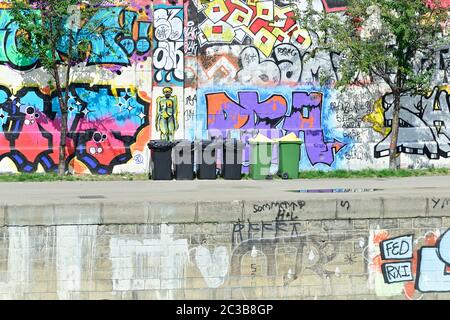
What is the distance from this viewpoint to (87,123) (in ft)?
85.1

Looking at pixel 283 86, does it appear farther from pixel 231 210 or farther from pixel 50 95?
pixel 231 210

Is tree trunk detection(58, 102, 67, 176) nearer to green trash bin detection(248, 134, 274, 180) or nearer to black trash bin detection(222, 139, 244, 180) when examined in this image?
black trash bin detection(222, 139, 244, 180)

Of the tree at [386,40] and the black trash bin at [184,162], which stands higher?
the tree at [386,40]

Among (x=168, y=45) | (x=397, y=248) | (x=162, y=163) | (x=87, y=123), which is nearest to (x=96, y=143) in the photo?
(x=87, y=123)

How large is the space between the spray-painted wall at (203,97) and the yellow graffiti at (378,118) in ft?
0.09

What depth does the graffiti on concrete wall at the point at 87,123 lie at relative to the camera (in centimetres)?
2569

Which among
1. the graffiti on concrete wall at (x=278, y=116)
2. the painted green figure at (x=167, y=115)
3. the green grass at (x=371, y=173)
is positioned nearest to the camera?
the green grass at (x=371, y=173)

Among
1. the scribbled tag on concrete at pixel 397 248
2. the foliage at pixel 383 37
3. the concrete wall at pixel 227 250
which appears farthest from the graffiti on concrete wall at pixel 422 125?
the scribbled tag on concrete at pixel 397 248

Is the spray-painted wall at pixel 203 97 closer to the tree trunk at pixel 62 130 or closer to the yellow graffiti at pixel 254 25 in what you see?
the yellow graffiti at pixel 254 25

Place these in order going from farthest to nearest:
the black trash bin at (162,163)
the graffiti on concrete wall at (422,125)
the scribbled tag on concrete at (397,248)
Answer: the graffiti on concrete wall at (422,125) → the black trash bin at (162,163) → the scribbled tag on concrete at (397,248)

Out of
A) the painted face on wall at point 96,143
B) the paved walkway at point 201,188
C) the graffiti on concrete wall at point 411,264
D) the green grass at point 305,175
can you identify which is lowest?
the graffiti on concrete wall at point 411,264

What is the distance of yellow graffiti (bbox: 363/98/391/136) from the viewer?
87.5ft

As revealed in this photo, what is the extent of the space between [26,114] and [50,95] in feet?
2.74

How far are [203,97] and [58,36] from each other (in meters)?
4.28
